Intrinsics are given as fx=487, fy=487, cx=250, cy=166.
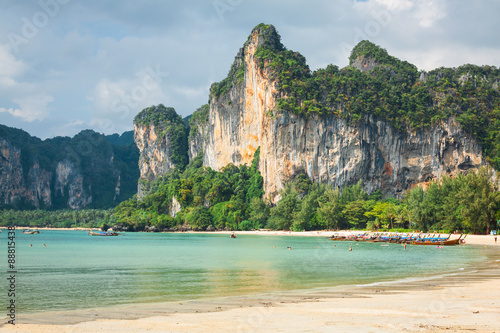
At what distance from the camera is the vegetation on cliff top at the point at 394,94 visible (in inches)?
4035

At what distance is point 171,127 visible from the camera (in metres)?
168

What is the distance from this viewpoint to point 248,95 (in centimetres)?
11788

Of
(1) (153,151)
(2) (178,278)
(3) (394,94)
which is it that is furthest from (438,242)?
(1) (153,151)

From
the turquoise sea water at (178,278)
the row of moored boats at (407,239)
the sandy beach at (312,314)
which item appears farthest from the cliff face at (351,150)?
the sandy beach at (312,314)

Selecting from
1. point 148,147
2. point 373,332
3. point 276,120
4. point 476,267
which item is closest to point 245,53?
point 276,120

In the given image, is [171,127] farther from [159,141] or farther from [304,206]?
[304,206]

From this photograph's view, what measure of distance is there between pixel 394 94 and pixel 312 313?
102m

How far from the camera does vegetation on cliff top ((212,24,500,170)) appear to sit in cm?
10250

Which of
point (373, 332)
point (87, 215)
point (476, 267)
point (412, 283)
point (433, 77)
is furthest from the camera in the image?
point (87, 215)

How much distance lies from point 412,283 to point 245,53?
103267 millimetres

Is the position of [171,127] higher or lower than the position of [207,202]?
higher

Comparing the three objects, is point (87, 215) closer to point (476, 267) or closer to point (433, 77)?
point (433, 77)

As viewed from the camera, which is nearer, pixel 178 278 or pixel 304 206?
pixel 178 278

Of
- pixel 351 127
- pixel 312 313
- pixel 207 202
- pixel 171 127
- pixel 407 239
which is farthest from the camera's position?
pixel 171 127
